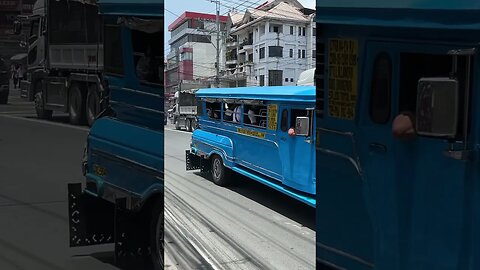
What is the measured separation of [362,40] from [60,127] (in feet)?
2.95

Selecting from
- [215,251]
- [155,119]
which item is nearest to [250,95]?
[155,119]

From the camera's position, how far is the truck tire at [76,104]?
4.46 feet

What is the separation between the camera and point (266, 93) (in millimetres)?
1252

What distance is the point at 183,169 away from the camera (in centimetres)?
134

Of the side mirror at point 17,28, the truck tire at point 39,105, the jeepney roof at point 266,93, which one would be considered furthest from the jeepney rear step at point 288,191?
the side mirror at point 17,28

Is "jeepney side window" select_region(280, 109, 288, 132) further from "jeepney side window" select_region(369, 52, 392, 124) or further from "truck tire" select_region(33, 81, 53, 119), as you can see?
"truck tire" select_region(33, 81, 53, 119)

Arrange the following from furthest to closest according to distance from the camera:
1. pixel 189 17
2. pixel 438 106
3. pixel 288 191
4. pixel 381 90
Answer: pixel 189 17 → pixel 288 191 → pixel 381 90 → pixel 438 106

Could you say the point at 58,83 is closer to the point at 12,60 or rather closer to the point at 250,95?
the point at 12,60

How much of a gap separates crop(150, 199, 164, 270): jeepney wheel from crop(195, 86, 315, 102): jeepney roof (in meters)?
0.38

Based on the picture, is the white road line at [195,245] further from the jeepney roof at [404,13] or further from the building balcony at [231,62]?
the jeepney roof at [404,13]

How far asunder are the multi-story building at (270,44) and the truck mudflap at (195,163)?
229mm

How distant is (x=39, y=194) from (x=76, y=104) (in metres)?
0.29

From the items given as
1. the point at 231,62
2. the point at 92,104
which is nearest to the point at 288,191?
the point at 231,62

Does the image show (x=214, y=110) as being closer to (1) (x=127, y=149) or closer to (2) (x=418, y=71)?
(1) (x=127, y=149)
